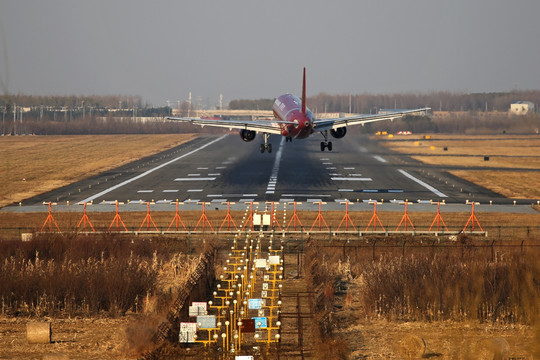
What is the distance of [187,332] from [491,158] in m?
112

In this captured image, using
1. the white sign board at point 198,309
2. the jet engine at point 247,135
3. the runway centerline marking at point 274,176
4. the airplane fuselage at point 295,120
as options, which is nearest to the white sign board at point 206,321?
the white sign board at point 198,309

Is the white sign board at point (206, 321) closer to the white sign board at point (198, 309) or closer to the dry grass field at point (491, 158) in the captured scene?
the white sign board at point (198, 309)

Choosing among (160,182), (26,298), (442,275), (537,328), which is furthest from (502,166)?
(537,328)

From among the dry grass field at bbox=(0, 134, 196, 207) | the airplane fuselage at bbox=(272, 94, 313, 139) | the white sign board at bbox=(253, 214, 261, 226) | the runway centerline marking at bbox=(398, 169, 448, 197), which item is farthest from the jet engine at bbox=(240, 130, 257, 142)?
the white sign board at bbox=(253, 214, 261, 226)

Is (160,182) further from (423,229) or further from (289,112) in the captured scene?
(423,229)

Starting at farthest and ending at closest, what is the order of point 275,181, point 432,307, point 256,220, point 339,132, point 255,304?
1. point 275,181
2. point 339,132
3. point 256,220
4. point 432,307
5. point 255,304

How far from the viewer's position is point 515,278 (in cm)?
3809

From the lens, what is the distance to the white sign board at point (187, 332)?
3425 cm

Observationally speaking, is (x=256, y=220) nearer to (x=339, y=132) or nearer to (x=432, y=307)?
(x=432, y=307)

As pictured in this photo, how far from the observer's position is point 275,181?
10088cm

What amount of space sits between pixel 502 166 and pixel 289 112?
139 feet

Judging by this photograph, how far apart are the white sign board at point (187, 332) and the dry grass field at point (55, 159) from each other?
53.8 metres

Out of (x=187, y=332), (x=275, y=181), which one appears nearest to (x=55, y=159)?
(x=275, y=181)

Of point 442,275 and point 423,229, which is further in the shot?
point 423,229
